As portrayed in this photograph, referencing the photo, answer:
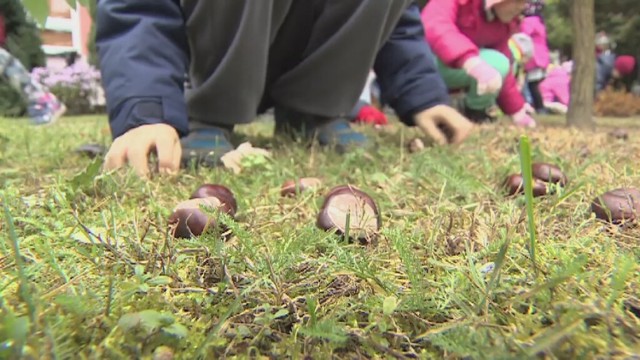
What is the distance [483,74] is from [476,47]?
0.59 feet

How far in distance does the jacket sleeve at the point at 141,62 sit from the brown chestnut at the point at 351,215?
0.54 metres

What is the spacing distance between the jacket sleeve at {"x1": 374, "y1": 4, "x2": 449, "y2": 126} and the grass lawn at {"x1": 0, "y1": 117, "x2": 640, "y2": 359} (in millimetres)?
735

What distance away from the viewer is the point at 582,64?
284 cm

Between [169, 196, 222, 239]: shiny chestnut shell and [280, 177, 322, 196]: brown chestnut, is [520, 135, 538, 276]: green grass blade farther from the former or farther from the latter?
[280, 177, 322, 196]: brown chestnut

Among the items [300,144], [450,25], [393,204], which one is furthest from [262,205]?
[450,25]

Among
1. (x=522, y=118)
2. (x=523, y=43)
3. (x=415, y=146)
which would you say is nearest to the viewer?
(x=415, y=146)

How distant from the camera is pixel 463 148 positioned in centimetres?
139

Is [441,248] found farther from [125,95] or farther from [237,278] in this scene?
[125,95]

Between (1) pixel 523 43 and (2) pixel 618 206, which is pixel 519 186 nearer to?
(2) pixel 618 206

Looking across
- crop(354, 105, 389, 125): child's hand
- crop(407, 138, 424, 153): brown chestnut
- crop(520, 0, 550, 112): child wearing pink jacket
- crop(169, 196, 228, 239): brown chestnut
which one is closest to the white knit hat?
crop(520, 0, 550, 112): child wearing pink jacket

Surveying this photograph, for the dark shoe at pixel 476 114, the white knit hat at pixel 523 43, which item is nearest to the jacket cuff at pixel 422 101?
the dark shoe at pixel 476 114

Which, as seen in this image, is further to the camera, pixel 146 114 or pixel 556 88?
pixel 556 88

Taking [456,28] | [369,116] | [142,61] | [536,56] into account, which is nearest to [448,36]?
[456,28]

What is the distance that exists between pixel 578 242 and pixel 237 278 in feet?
1.09
